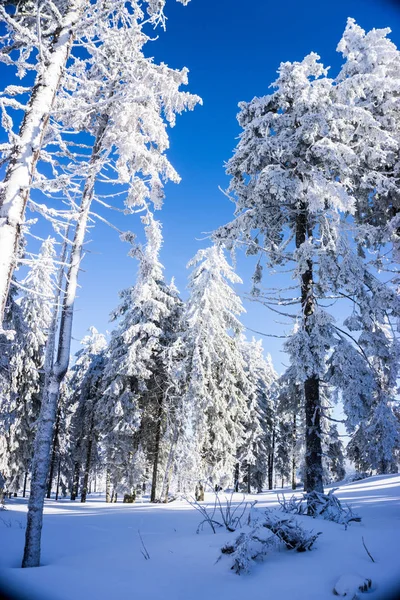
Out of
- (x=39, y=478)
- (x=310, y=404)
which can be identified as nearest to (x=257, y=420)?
(x=310, y=404)

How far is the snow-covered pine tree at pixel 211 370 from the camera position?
51.1 feet

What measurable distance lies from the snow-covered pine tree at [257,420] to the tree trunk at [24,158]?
74.6 ft

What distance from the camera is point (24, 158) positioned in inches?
173

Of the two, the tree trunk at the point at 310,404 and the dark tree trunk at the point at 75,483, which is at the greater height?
the tree trunk at the point at 310,404

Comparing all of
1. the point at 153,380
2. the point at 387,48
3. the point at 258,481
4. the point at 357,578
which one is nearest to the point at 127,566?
the point at 357,578

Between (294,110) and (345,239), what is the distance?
4125mm

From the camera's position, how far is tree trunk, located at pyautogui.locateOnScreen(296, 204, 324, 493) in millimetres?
8156

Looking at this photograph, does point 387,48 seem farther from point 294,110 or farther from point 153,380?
point 153,380

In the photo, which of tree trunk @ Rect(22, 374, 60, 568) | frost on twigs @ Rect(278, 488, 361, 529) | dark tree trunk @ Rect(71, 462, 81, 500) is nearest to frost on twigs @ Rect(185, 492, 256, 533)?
frost on twigs @ Rect(278, 488, 361, 529)

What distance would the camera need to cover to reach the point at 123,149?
22.4 ft

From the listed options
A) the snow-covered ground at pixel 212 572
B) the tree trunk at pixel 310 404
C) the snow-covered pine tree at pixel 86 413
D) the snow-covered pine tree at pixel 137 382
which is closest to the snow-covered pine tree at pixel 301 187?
the tree trunk at pixel 310 404

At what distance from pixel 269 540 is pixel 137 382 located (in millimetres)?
14326

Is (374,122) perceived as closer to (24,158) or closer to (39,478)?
(24,158)

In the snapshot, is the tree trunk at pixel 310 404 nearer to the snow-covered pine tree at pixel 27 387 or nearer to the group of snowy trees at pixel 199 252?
the group of snowy trees at pixel 199 252
